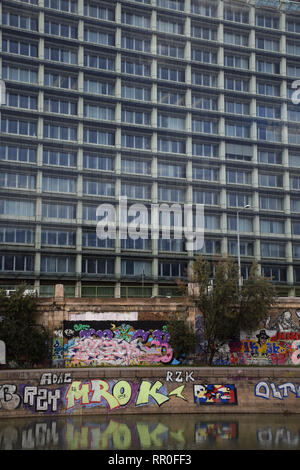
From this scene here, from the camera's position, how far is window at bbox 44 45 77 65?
293 feet

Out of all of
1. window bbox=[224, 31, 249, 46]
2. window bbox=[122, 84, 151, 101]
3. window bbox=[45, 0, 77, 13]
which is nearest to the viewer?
window bbox=[45, 0, 77, 13]

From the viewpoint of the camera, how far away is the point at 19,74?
8769 cm

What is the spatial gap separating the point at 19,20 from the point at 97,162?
82.9 ft

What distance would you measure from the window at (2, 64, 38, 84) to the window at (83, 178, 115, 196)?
17968mm

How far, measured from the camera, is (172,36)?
94938 mm

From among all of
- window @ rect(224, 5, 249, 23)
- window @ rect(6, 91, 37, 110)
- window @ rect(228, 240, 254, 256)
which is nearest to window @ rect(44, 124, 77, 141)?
window @ rect(6, 91, 37, 110)

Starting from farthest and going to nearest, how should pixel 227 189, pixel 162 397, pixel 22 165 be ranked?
pixel 227 189, pixel 22 165, pixel 162 397

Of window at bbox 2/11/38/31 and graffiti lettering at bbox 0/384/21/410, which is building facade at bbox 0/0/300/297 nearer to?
window at bbox 2/11/38/31

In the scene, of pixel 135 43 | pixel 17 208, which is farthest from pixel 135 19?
pixel 17 208

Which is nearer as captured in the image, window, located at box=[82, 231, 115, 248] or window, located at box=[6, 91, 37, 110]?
Result: window, located at box=[82, 231, 115, 248]

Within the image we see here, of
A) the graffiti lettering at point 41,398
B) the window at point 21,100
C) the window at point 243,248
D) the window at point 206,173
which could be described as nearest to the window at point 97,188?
the window at point 21,100

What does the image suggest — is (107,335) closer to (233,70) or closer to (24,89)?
(24,89)

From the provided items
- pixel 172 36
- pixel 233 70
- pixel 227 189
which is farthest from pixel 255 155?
pixel 172 36
